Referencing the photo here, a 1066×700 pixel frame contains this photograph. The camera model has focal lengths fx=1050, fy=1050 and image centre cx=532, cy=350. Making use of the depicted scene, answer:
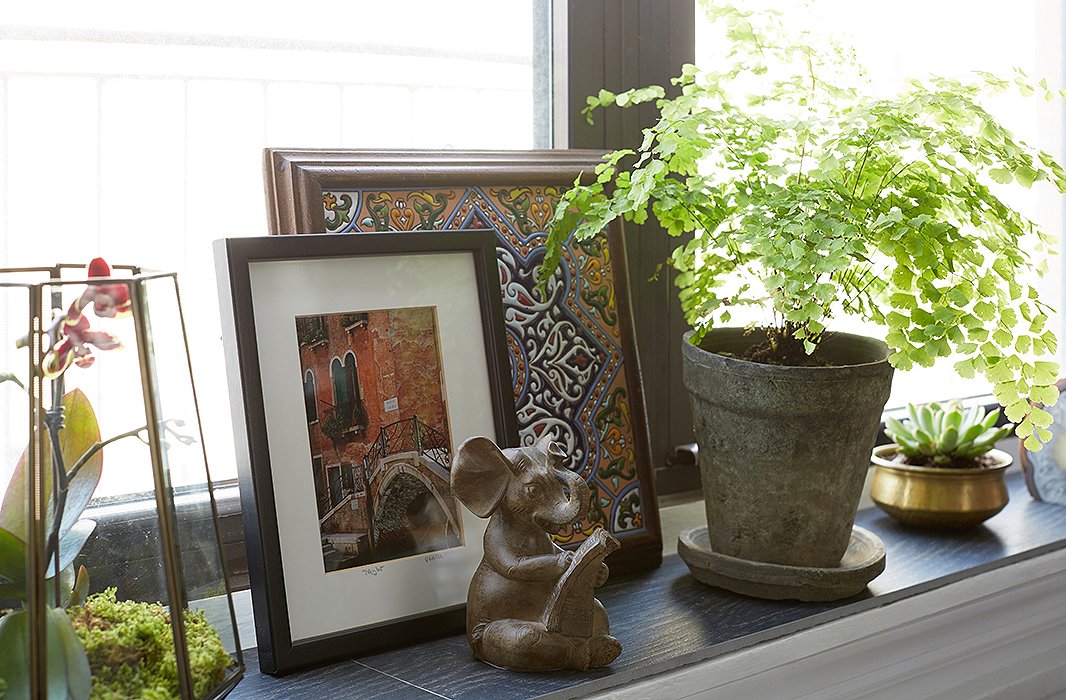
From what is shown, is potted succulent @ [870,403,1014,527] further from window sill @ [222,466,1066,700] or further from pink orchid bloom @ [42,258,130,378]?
pink orchid bloom @ [42,258,130,378]

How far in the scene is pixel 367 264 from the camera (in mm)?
932

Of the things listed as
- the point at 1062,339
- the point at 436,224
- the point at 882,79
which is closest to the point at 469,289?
the point at 436,224

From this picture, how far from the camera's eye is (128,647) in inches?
27.0

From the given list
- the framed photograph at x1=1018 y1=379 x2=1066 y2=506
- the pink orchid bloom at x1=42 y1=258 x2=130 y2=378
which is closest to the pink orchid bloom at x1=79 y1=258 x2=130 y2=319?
the pink orchid bloom at x1=42 y1=258 x2=130 y2=378

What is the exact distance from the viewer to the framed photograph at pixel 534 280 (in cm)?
98

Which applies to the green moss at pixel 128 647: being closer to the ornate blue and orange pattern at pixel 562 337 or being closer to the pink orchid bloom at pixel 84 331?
the pink orchid bloom at pixel 84 331

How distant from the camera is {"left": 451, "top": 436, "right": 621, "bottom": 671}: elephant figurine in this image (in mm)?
863

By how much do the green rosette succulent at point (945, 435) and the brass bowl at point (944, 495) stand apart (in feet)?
0.12

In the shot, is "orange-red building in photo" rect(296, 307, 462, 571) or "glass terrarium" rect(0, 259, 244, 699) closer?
"glass terrarium" rect(0, 259, 244, 699)

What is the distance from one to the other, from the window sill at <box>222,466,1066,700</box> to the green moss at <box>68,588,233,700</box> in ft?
0.44

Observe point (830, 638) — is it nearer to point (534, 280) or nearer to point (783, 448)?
point (783, 448)

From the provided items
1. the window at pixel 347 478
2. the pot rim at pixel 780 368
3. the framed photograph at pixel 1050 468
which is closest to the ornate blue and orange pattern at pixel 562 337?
the pot rim at pixel 780 368

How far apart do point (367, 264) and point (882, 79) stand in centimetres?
99

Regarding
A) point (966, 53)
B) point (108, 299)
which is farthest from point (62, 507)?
point (966, 53)
